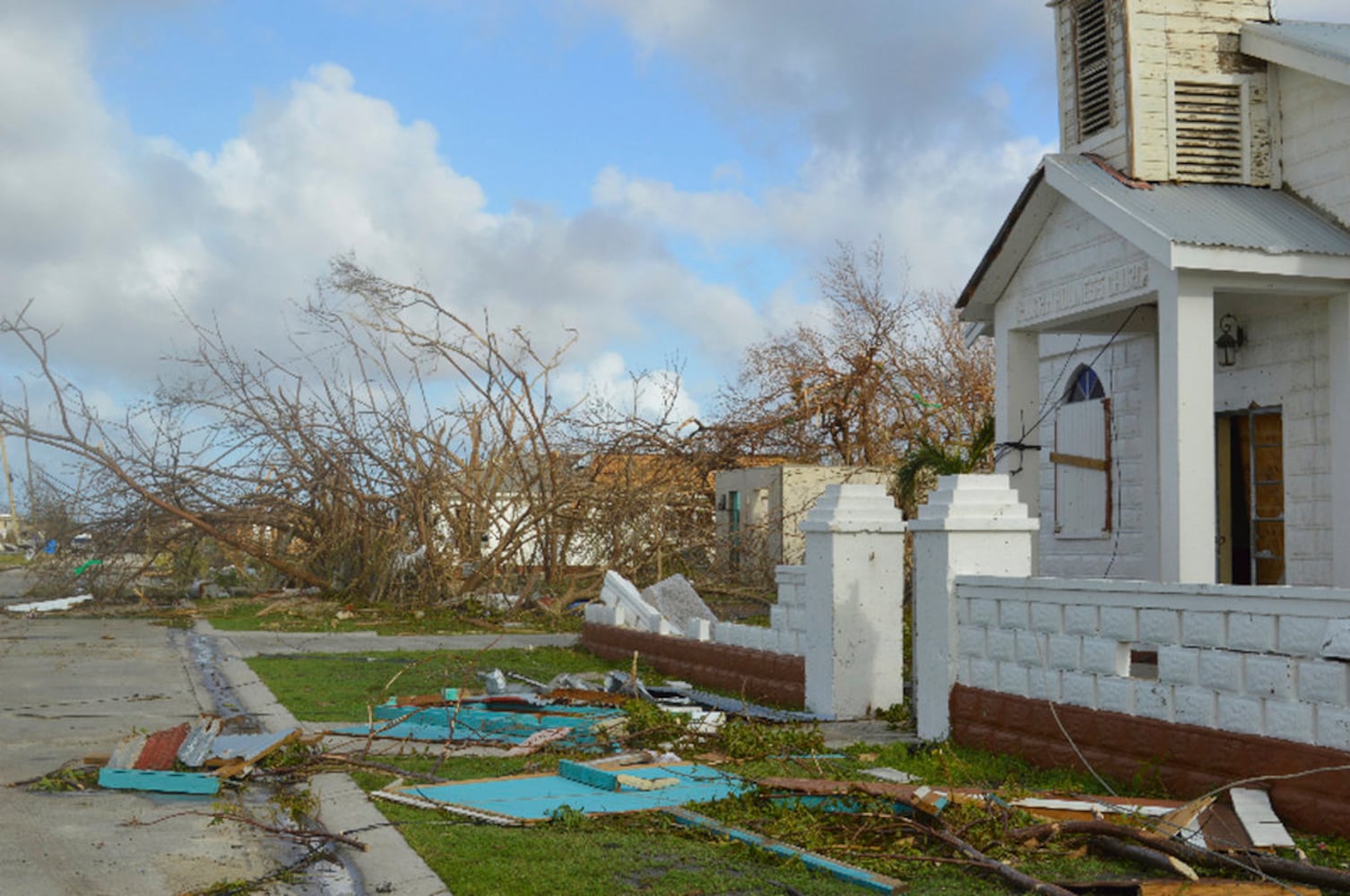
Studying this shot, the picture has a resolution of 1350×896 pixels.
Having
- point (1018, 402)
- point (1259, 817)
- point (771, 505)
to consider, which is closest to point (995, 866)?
point (1259, 817)

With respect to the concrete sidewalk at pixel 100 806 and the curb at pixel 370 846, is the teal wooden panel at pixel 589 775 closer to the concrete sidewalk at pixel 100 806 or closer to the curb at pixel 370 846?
the curb at pixel 370 846

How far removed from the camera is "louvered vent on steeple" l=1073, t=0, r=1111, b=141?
526 inches

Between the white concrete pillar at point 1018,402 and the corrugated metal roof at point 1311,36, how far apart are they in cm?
349

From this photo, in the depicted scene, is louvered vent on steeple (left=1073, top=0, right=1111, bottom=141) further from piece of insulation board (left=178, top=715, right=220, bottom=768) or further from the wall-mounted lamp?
piece of insulation board (left=178, top=715, right=220, bottom=768)

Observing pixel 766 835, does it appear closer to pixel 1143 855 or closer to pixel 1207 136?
pixel 1143 855

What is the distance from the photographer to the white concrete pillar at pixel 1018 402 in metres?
13.5

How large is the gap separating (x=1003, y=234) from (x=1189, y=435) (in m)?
3.43

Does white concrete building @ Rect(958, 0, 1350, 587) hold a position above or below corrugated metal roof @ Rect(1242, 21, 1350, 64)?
below

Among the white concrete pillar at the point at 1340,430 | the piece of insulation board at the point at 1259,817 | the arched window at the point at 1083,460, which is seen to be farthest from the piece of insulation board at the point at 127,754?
the arched window at the point at 1083,460

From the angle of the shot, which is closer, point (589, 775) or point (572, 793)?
point (572, 793)

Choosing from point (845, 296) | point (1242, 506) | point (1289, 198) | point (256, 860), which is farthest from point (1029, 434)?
point (845, 296)

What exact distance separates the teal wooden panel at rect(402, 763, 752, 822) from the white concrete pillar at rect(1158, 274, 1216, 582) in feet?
15.4

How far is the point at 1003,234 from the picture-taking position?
518 inches

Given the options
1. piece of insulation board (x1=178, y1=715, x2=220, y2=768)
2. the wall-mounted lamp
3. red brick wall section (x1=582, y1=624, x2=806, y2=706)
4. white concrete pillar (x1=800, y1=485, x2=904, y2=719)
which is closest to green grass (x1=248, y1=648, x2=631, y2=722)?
red brick wall section (x1=582, y1=624, x2=806, y2=706)
